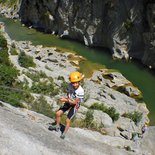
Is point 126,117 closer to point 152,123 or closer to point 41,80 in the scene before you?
point 152,123

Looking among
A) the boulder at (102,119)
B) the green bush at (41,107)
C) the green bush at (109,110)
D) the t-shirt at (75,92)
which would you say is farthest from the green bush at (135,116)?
the t-shirt at (75,92)

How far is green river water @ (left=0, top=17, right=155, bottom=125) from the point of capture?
159ft

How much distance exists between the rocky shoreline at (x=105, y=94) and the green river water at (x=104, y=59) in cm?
193

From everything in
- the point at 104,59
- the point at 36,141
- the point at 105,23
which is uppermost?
the point at 36,141

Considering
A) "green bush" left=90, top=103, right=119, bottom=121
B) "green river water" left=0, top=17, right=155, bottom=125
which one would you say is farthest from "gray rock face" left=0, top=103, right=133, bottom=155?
"green river water" left=0, top=17, right=155, bottom=125

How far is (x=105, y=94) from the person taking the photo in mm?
42500

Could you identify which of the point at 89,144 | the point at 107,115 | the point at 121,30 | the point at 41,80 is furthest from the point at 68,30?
the point at 89,144

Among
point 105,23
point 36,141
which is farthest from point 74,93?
point 105,23

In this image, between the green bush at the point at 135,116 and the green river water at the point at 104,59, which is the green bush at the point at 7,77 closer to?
the green bush at the point at 135,116

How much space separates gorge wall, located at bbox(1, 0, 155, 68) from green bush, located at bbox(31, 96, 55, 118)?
34.4 metres

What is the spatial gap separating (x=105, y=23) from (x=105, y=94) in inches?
1311

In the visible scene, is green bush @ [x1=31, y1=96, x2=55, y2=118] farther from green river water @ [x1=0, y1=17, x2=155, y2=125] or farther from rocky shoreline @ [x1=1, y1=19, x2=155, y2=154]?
green river water @ [x1=0, y1=17, x2=155, y2=125]

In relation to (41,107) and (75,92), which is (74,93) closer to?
(75,92)

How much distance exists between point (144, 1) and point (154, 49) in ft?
32.1
